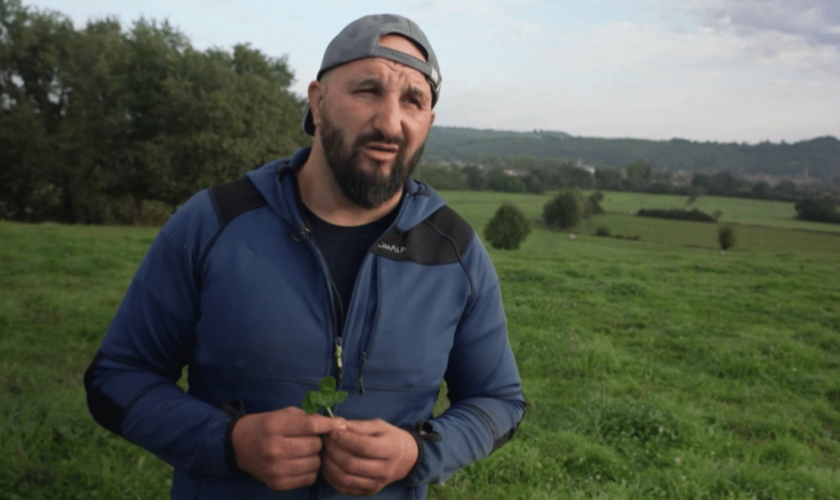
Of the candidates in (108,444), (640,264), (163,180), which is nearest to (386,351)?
(108,444)

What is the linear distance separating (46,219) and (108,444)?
32.8 metres

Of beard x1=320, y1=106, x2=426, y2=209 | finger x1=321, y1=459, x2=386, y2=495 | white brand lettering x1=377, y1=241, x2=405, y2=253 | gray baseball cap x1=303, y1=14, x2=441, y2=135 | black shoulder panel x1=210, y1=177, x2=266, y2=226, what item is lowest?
finger x1=321, y1=459, x2=386, y2=495

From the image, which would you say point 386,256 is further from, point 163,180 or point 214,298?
point 163,180

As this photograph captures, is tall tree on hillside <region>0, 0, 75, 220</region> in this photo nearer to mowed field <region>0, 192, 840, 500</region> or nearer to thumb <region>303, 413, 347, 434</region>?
mowed field <region>0, 192, 840, 500</region>

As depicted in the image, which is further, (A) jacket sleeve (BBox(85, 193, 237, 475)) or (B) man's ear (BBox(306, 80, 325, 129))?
(B) man's ear (BBox(306, 80, 325, 129))

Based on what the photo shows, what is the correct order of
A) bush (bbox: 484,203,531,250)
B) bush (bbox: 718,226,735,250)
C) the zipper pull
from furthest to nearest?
bush (bbox: 484,203,531,250), bush (bbox: 718,226,735,250), the zipper pull

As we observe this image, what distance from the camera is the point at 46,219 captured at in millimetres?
33062

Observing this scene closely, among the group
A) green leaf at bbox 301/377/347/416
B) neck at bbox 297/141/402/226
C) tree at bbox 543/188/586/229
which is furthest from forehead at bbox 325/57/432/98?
tree at bbox 543/188/586/229

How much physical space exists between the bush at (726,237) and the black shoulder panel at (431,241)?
29157 mm

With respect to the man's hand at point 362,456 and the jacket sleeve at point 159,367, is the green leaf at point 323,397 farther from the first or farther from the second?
the jacket sleeve at point 159,367

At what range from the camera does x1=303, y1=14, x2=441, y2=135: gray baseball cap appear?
6.43ft

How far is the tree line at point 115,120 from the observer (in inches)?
1166

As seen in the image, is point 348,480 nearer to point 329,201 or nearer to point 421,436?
point 421,436

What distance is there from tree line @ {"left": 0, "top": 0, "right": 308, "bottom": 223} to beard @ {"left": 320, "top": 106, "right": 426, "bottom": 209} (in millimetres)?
28174
